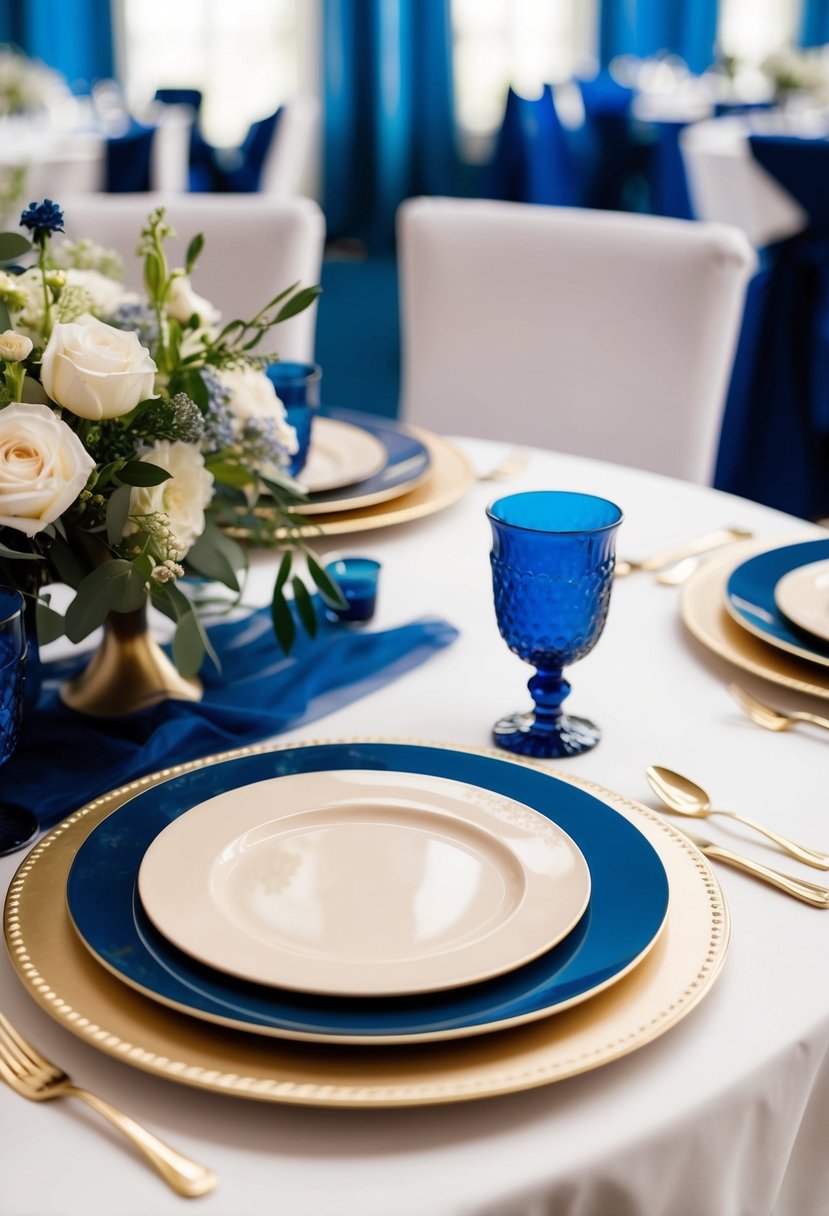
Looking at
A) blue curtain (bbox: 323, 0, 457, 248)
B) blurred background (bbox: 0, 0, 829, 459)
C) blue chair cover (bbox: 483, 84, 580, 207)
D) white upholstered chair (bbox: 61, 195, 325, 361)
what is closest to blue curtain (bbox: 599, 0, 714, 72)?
blurred background (bbox: 0, 0, 829, 459)

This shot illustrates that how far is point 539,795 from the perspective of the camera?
2.54 feet

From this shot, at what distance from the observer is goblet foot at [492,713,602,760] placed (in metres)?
0.89

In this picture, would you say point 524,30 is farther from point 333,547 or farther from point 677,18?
point 333,547

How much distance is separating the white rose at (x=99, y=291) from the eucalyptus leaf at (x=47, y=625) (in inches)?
10.5

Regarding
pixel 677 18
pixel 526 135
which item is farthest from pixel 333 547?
pixel 677 18

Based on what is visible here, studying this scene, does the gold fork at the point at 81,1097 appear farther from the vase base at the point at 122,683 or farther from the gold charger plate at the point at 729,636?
the gold charger plate at the point at 729,636

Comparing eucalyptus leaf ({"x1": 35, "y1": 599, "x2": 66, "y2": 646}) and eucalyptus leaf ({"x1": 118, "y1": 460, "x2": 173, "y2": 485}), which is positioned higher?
eucalyptus leaf ({"x1": 118, "y1": 460, "x2": 173, "y2": 485})

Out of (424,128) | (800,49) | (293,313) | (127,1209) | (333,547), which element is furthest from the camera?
(424,128)

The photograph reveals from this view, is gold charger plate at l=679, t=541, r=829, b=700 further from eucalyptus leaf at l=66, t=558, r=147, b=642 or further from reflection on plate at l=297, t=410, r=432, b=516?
eucalyptus leaf at l=66, t=558, r=147, b=642

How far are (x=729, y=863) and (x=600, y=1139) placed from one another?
0.25 metres

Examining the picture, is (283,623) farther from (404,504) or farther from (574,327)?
(574,327)

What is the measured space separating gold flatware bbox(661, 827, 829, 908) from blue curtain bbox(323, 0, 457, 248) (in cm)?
736

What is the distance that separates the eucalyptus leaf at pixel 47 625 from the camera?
2.65ft

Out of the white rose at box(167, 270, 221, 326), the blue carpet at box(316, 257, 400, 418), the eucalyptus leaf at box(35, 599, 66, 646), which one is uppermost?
the white rose at box(167, 270, 221, 326)
